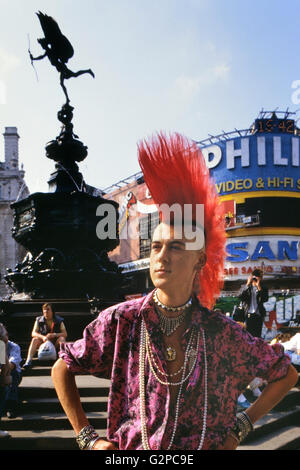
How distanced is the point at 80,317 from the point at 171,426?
6.29 meters

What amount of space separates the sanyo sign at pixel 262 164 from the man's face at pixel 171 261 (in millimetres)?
28221

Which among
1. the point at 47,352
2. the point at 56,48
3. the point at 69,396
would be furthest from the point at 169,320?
the point at 56,48

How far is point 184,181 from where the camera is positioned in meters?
2.15

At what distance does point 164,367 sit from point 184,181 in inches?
33.7

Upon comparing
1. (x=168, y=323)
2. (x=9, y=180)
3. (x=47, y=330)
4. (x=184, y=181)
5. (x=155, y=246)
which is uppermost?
(x=9, y=180)

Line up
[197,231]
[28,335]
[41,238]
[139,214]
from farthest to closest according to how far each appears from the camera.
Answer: [139,214] → [41,238] → [28,335] → [197,231]

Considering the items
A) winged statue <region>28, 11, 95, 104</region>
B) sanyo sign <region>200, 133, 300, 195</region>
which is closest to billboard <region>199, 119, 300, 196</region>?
sanyo sign <region>200, 133, 300, 195</region>

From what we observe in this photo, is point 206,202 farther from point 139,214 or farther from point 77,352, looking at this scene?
point 139,214

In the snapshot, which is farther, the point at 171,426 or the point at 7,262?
the point at 7,262

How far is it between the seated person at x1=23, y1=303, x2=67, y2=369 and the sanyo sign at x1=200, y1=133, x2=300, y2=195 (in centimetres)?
2402

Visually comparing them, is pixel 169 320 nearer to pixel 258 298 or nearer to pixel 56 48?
pixel 258 298

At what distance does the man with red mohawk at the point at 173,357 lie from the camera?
1878mm

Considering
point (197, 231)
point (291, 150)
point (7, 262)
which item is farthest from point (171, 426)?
point (7, 262)

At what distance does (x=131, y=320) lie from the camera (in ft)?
6.64
